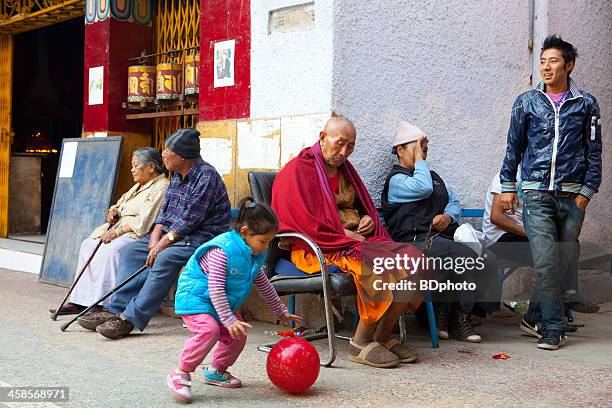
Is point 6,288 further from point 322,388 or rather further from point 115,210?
point 322,388

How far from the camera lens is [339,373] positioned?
4.03m

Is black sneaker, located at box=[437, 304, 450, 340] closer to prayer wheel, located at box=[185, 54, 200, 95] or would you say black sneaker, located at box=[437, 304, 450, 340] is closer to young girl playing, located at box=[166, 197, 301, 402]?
young girl playing, located at box=[166, 197, 301, 402]

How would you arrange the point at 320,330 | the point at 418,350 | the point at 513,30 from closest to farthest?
the point at 418,350 → the point at 320,330 → the point at 513,30

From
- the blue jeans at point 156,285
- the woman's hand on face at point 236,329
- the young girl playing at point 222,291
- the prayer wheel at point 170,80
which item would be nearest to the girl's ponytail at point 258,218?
the young girl playing at point 222,291

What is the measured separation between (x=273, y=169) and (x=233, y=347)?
2.05 meters

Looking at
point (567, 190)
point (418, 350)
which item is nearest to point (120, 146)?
point (418, 350)

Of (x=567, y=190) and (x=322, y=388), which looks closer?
(x=322, y=388)

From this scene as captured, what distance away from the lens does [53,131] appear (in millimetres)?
12188

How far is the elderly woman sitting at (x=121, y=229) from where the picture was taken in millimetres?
5391

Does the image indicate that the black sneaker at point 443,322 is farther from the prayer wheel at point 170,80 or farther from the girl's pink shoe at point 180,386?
the prayer wheel at point 170,80

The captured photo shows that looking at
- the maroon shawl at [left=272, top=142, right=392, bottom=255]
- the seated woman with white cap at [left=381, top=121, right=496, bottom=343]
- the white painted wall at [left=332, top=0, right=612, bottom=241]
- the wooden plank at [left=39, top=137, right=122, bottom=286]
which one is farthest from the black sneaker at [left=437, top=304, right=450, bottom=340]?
the wooden plank at [left=39, top=137, right=122, bottom=286]

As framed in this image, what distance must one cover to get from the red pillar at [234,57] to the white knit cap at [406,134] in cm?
116

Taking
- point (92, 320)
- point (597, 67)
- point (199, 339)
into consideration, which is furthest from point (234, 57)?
point (597, 67)

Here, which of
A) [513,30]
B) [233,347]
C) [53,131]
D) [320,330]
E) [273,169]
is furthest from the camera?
[53,131]
